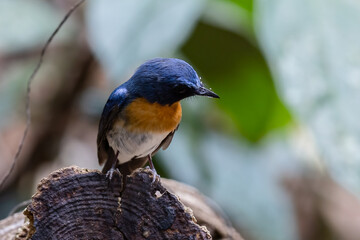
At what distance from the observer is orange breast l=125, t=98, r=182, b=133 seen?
275cm

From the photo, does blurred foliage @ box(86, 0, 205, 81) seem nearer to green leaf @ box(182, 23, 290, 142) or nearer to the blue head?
the blue head

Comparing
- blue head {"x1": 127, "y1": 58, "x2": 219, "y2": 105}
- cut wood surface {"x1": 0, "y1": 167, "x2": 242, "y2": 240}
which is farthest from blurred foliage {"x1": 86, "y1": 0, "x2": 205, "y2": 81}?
cut wood surface {"x1": 0, "y1": 167, "x2": 242, "y2": 240}

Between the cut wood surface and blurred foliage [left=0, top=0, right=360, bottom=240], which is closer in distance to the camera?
the cut wood surface

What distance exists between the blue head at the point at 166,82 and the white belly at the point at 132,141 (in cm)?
20

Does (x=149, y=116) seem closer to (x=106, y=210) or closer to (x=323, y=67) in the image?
(x=106, y=210)

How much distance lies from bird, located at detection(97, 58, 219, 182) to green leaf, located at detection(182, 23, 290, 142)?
1.62 metres

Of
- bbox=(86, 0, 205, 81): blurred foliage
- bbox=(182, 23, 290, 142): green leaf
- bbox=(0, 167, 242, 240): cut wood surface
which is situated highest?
bbox=(86, 0, 205, 81): blurred foliage

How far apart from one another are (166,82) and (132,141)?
1.40 feet

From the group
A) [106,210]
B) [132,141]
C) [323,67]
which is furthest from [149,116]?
[323,67]

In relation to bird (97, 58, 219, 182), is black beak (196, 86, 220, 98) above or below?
above

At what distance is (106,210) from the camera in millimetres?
2080

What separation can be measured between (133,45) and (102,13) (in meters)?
0.27

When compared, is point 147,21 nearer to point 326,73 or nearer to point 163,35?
point 163,35

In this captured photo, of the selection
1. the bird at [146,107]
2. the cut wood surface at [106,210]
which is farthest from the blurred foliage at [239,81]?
the cut wood surface at [106,210]
